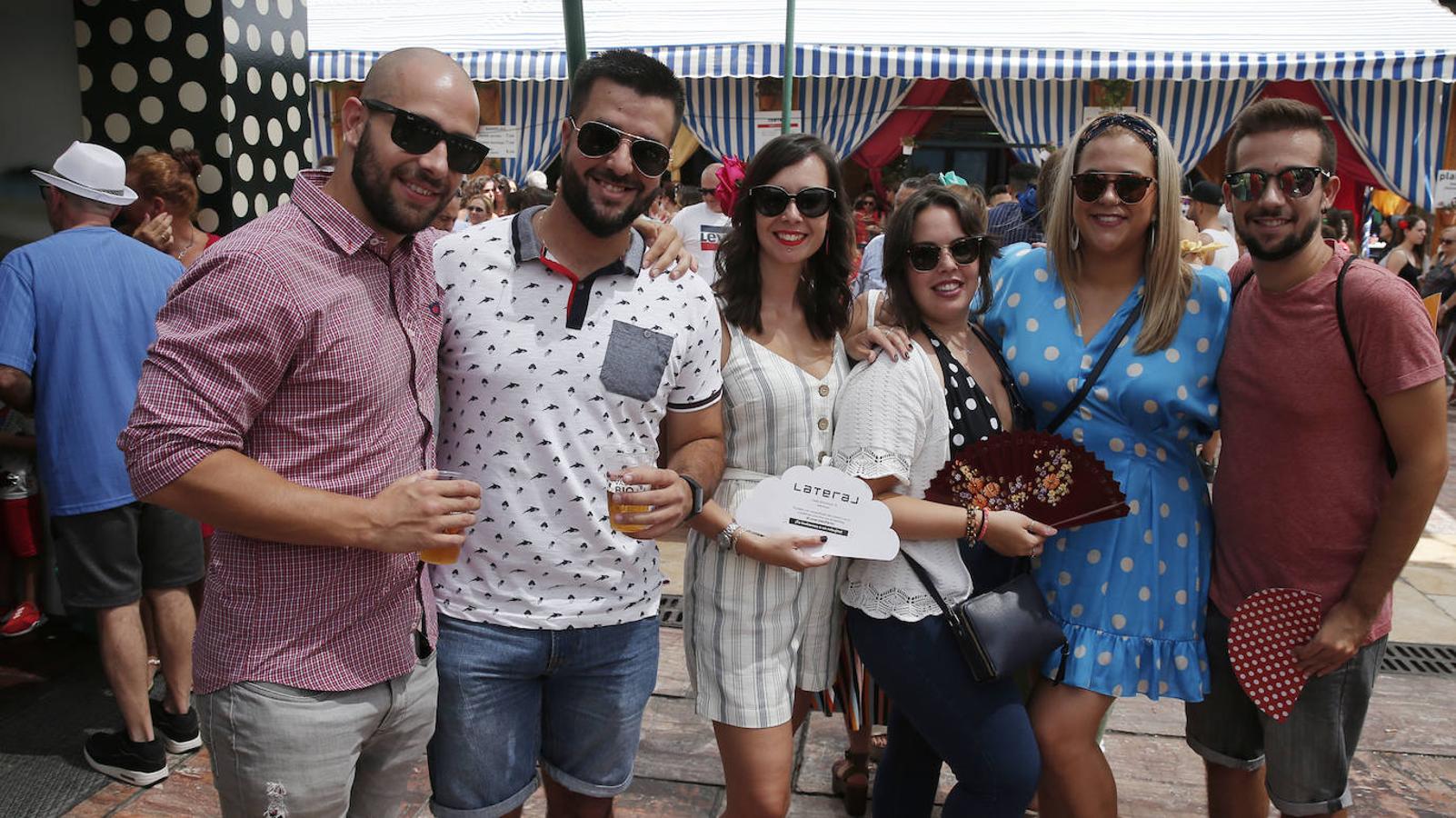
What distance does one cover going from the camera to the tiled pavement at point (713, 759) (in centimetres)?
351

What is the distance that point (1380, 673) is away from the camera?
471 cm

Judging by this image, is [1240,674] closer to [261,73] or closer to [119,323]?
[119,323]

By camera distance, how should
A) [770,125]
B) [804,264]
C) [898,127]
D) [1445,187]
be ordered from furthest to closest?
1. [898,127]
2. [1445,187]
3. [770,125]
4. [804,264]

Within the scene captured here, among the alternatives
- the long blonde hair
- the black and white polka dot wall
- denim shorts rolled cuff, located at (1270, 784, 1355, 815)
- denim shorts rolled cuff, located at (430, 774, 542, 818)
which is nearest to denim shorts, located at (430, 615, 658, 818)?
denim shorts rolled cuff, located at (430, 774, 542, 818)

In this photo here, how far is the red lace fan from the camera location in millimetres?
2445

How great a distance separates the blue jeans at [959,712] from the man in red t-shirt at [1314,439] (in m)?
0.65

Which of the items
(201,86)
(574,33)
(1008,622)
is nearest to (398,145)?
(574,33)

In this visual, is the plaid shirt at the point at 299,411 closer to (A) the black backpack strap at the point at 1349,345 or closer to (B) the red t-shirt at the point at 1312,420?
(B) the red t-shirt at the point at 1312,420

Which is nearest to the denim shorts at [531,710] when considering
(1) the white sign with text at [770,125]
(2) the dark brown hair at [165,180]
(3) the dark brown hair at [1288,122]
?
(3) the dark brown hair at [1288,122]

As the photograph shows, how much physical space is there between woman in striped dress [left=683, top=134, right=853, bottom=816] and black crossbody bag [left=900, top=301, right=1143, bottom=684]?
14.0 inches

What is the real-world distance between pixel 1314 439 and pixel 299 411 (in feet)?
7.42

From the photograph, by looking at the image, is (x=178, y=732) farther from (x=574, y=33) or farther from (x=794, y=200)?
(x=794, y=200)

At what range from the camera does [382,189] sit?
1.93 metres

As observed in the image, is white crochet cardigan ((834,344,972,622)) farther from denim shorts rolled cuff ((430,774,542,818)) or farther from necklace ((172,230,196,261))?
necklace ((172,230,196,261))
